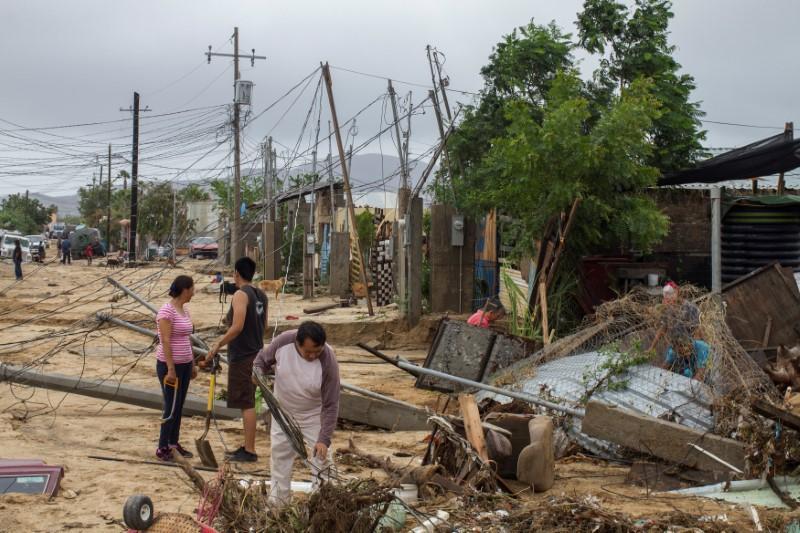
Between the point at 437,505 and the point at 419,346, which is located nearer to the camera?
the point at 437,505

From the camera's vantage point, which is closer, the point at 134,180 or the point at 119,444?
the point at 119,444

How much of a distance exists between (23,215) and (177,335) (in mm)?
98887

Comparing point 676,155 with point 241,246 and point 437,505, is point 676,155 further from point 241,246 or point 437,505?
point 241,246

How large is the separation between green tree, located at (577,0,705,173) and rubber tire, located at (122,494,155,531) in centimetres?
1296

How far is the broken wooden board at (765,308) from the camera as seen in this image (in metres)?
13.0

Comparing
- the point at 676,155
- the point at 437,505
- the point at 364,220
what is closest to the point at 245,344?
the point at 437,505

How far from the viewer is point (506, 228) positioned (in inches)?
675

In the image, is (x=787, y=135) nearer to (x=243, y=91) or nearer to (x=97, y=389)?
(x=97, y=389)

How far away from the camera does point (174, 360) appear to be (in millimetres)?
8195

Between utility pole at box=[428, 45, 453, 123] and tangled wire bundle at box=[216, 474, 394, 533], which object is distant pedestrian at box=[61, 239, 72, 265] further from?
tangled wire bundle at box=[216, 474, 394, 533]

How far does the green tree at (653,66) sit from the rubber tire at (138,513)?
1296cm

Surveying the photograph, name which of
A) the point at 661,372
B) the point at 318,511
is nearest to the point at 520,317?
the point at 661,372

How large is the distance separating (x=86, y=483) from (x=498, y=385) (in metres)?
5.21

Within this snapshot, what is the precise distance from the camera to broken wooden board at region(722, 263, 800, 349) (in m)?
13.0
